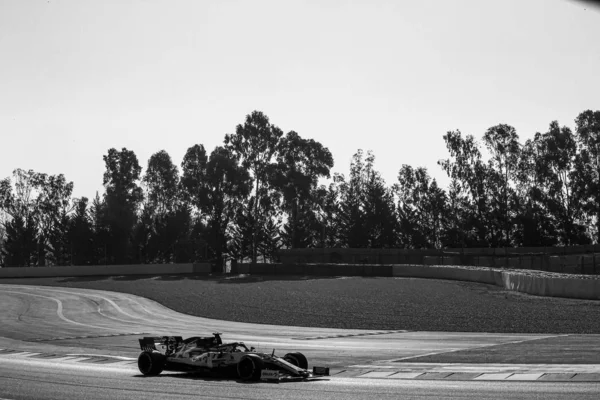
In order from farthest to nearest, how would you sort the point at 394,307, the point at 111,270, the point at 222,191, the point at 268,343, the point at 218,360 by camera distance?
1. the point at 222,191
2. the point at 111,270
3. the point at 394,307
4. the point at 268,343
5. the point at 218,360

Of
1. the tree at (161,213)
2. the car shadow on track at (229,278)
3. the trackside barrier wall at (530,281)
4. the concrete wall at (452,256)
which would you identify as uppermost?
the tree at (161,213)

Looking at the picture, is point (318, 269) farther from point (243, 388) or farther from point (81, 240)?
point (243, 388)

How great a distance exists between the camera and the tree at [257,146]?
122625 millimetres

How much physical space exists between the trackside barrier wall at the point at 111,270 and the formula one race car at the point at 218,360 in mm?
83233

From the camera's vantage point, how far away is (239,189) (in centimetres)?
12088

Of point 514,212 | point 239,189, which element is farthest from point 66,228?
point 514,212

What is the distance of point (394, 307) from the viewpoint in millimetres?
44031

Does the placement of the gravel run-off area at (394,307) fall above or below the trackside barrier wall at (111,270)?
below

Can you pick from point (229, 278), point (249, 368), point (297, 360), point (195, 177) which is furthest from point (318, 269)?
point (249, 368)

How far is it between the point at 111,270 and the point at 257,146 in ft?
108

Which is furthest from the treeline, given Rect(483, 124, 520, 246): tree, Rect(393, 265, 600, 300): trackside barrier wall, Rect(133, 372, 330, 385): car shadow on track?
Rect(133, 372, 330, 385): car shadow on track

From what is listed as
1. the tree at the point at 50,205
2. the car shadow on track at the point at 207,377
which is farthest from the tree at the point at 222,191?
the car shadow on track at the point at 207,377

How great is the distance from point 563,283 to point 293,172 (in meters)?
79.3

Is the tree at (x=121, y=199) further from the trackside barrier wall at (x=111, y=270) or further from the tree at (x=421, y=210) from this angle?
the tree at (x=421, y=210)
